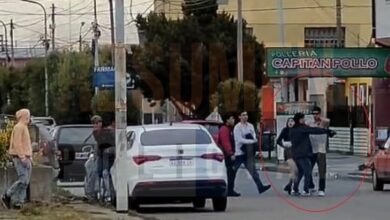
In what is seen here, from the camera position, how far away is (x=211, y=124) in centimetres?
2980

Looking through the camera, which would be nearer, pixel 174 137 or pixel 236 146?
pixel 174 137

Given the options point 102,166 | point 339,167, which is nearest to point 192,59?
point 339,167

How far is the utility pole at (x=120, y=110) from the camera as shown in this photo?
19.0 meters

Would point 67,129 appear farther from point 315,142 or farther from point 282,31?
point 282,31

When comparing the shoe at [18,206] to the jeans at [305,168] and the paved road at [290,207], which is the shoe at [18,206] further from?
the jeans at [305,168]

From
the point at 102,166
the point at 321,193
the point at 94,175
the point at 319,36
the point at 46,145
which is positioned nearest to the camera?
the point at 102,166

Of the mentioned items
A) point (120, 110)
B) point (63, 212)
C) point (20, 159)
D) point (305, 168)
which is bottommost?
point (63, 212)

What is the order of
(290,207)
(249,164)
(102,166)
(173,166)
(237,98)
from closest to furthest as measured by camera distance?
(173,166), (290,207), (102,166), (249,164), (237,98)

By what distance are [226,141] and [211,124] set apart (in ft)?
18.7

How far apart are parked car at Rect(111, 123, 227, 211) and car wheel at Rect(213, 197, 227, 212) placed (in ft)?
0.15

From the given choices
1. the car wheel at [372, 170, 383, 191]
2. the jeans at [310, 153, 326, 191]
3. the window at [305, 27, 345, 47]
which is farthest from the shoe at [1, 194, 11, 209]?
the window at [305, 27, 345, 47]

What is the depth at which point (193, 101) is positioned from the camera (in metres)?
53.9

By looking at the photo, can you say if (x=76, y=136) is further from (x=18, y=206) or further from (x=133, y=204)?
(x=18, y=206)

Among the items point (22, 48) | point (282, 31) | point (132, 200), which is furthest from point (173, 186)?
point (22, 48)
